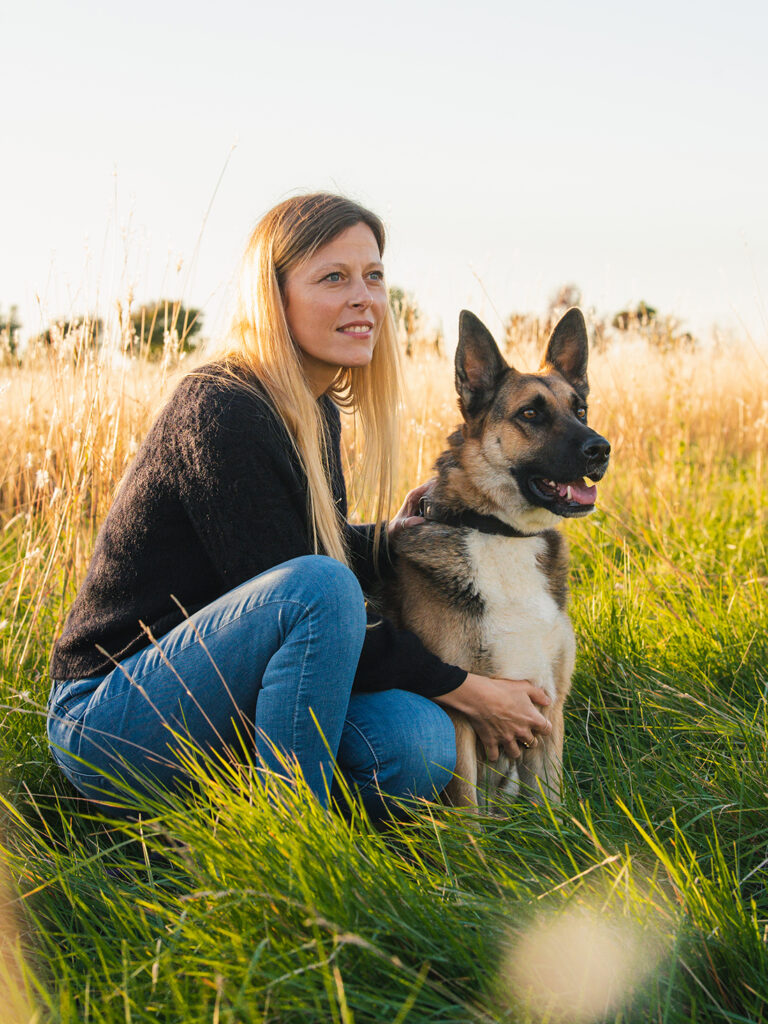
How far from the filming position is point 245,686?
1.98 metres

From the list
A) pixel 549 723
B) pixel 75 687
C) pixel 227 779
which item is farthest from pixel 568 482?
pixel 75 687

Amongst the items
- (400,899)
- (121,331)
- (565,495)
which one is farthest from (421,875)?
(121,331)

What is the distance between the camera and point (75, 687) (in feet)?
6.92

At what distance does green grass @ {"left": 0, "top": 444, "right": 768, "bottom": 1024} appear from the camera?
4.04 feet

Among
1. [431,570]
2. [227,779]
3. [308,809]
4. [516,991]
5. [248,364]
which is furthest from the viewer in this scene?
[431,570]

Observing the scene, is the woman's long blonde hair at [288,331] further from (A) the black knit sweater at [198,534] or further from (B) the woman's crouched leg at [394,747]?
(B) the woman's crouched leg at [394,747]

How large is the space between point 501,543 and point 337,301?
0.88 metres

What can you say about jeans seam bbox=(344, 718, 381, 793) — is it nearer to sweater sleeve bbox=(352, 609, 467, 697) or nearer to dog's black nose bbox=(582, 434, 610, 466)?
sweater sleeve bbox=(352, 609, 467, 697)

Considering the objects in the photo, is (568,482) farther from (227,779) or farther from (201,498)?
(227,779)

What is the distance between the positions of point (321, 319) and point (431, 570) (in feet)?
2.71

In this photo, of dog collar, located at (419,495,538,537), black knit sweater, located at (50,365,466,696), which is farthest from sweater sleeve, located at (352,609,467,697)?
dog collar, located at (419,495,538,537)

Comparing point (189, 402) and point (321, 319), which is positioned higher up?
point (321, 319)

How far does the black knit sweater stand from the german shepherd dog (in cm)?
28

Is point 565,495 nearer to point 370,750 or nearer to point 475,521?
point 475,521
